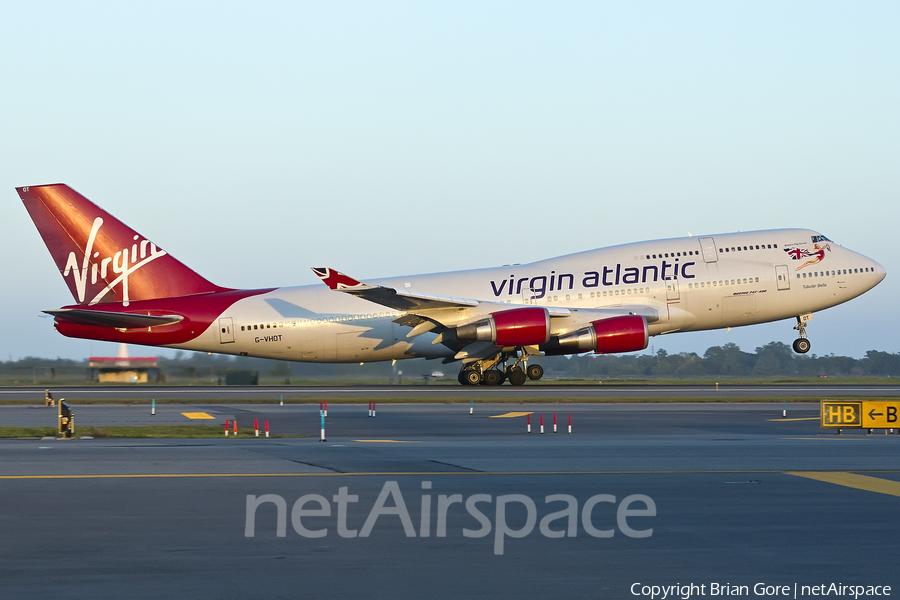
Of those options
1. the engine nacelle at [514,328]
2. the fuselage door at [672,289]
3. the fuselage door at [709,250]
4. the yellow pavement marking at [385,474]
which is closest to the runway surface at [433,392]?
the engine nacelle at [514,328]

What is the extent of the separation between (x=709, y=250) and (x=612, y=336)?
6.63 meters

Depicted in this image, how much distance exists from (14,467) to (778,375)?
53.3m

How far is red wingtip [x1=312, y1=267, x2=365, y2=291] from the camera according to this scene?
3684 cm

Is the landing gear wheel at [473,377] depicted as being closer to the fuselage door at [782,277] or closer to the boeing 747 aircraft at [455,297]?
the boeing 747 aircraft at [455,297]

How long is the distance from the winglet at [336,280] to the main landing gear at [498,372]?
7.49m

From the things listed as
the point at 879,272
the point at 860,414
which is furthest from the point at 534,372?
the point at 860,414

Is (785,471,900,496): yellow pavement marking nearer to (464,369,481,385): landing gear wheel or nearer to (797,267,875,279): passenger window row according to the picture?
A: (464,369,481,385): landing gear wheel

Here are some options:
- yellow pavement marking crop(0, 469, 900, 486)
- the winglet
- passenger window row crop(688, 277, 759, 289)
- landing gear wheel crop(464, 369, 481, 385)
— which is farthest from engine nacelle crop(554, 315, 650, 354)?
yellow pavement marking crop(0, 469, 900, 486)

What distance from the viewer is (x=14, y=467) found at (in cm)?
1541

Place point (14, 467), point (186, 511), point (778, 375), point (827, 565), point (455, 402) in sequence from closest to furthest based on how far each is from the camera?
point (827, 565)
point (186, 511)
point (14, 467)
point (455, 402)
point (778, 375)

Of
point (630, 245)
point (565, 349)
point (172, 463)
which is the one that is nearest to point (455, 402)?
point (565, 349)

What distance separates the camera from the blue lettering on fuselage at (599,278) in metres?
42.7

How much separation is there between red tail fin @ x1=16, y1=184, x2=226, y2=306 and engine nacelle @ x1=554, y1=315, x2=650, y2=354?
18.1 meters

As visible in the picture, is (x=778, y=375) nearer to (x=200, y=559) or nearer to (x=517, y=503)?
(x=517, y=503)
